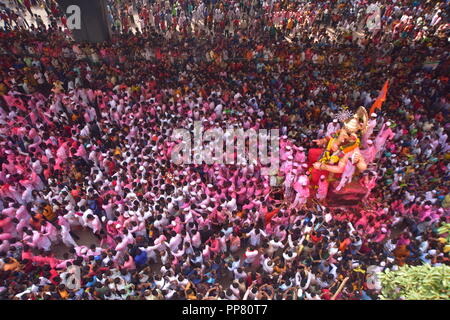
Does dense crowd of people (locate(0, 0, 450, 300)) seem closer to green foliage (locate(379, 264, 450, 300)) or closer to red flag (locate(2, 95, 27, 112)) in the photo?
red flag (locate(2, 95, 27, 112))

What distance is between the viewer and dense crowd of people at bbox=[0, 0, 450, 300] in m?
5.08

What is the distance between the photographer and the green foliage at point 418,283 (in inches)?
147

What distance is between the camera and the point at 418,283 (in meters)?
3.87

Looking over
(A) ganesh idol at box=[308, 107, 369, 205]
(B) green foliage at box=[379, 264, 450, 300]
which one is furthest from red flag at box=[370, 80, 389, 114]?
(B) green foliage at box=[379, 264, 450, 300]

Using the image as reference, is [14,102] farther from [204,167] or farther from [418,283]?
[418,283]

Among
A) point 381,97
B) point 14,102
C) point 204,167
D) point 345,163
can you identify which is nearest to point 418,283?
point 345,163

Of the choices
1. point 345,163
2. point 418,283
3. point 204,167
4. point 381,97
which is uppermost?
point 381,97

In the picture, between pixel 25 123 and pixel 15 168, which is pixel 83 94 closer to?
pixel 25 123

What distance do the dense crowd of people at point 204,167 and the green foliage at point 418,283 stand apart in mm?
718

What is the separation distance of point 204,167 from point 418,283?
14.2 ft

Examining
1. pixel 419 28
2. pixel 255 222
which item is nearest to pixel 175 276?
pixel 255 222

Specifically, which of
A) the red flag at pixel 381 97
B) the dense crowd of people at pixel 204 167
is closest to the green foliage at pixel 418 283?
the dense crowd of people at pixel 204 167

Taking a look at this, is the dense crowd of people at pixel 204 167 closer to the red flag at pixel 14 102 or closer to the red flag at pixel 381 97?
the red flag at pixel 14 102

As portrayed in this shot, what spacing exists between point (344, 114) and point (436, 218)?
10.6ft
